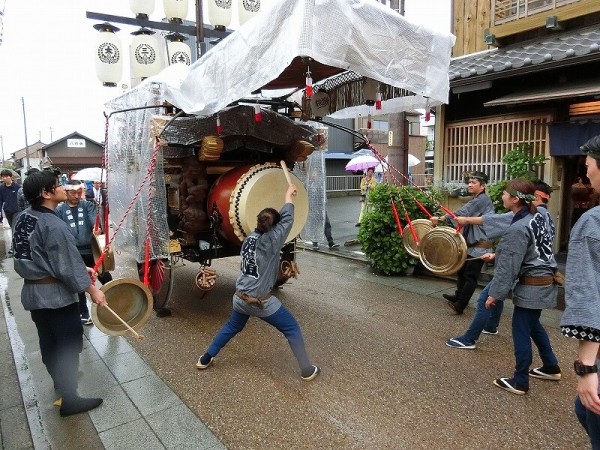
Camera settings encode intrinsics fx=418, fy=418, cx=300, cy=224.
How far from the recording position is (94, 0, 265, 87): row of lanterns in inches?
361

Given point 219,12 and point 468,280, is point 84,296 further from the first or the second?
point 219,12

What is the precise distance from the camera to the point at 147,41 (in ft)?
31.1

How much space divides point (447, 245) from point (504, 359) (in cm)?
122

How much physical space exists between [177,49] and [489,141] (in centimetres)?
707

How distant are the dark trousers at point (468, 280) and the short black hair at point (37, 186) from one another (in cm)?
444

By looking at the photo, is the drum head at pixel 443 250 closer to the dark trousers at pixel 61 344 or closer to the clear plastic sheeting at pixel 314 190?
the clear plastic sheeting at pixel 314 190

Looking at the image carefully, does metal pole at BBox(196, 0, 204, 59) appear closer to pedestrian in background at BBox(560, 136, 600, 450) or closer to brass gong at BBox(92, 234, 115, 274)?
brass gong at BBox(92, 234, 115, 274)

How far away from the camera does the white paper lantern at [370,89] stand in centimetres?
461

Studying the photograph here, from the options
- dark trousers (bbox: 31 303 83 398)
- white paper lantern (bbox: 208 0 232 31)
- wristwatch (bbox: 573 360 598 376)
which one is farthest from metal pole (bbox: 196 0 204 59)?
wristwatch (bbox: 573 360 598 376)

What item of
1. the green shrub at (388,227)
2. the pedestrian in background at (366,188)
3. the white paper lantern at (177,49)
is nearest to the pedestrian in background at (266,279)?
the green shrub at (388,227)

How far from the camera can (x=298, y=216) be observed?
5012 mm

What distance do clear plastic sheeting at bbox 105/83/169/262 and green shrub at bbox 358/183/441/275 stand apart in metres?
3.73

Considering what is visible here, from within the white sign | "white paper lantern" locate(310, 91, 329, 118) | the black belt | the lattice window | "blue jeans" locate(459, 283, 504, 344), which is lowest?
"blue jeans" locate(459, 283, 504, 344)

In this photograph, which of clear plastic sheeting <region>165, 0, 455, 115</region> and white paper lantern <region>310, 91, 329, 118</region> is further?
white paper lantern <region>310, 91, 329, 118</region>
